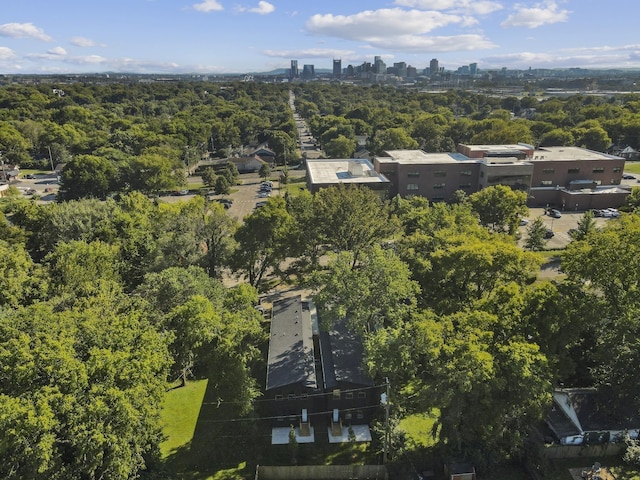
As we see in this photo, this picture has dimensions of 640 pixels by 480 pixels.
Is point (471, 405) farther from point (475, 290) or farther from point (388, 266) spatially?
point (475, 290)

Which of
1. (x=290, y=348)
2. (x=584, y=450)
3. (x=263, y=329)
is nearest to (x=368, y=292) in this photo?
(x=290, y=348)

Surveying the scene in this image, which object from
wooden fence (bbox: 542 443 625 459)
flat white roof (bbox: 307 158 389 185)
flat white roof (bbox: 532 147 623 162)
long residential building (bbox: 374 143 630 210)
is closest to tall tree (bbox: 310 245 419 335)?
wooden fence (bbox: 542 443 625 459)

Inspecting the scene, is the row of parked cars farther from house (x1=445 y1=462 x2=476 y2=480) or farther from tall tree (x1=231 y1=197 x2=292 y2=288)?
house (x1=445 y1=462 x2=476 y2=480)

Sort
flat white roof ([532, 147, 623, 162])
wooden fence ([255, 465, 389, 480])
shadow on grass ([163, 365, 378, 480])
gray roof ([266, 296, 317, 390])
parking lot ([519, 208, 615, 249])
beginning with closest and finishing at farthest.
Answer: wooden fence ([255, 465, 389, 480]) → shadow on grass ([163, 365, 378, 480]) → gray roof ([266, 296, 317, 390]) → parking lot ([519, 208, 615, 249]) → flat white roof ([532, 147, 623, 162])

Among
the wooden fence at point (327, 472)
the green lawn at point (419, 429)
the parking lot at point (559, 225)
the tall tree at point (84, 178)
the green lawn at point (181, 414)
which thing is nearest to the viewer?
the wooden fence at point (327, 472)

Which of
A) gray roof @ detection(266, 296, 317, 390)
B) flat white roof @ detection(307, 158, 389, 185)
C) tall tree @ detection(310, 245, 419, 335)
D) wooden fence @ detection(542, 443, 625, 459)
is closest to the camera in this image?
wooden fence @ detection(542, 443, 625, 459)

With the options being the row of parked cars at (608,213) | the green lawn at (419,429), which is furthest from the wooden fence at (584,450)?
the row of parked cars at (608,213)

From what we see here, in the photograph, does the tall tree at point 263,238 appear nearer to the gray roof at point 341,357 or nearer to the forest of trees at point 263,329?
the forest of trees at point 263,329
